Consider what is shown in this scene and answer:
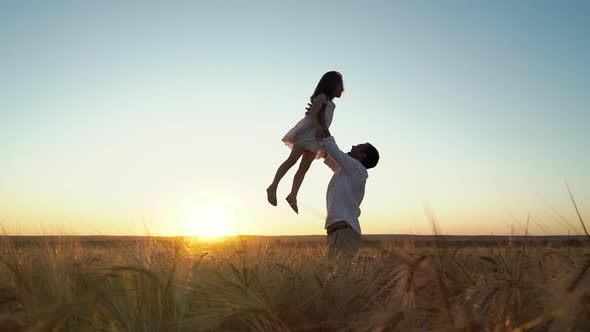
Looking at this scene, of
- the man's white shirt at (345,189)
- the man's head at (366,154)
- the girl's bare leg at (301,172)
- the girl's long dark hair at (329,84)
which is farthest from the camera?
the girl's long dark hair at (329,84)

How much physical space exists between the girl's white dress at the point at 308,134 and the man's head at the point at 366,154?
0.35 meters

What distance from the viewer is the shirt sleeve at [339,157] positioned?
5000 millimetres

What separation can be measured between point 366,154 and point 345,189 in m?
0.62

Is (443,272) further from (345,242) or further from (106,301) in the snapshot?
(345,242)

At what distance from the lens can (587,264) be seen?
0.80 metres

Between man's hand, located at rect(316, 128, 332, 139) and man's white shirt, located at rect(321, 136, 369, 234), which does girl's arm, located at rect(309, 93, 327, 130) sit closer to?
man's hand, located at rect(316, 128, 332, 139)

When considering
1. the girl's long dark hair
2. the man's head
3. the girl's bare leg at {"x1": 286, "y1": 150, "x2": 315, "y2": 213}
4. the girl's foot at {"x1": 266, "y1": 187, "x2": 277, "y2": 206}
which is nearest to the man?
the man's head

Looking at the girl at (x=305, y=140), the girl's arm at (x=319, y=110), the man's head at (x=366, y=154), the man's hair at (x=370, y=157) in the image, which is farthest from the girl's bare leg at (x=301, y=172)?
the man's hair at (x=370, y=157)

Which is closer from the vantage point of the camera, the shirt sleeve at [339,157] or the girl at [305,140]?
the shirt sleeve at [339,157]

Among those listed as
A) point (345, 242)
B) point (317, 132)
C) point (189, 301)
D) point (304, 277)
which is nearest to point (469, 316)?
point (189, 301)

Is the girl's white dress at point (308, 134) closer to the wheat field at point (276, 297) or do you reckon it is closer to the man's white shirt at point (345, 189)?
the man's white shirt at point (345, 189)

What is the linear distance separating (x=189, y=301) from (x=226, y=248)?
120cm

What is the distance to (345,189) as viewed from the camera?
205 inches

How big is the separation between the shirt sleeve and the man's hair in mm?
415
